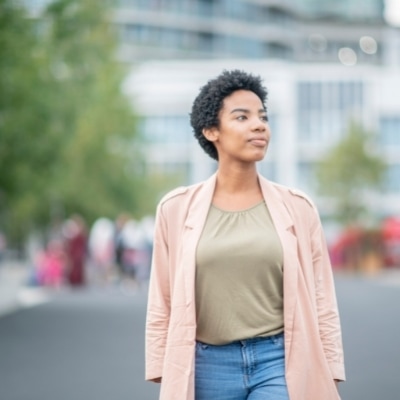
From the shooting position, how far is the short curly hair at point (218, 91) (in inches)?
207

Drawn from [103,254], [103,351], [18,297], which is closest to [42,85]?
[18,297]

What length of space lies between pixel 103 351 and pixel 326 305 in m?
10.7

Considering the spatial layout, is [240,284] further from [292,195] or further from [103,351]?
[103,351]

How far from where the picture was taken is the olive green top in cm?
500

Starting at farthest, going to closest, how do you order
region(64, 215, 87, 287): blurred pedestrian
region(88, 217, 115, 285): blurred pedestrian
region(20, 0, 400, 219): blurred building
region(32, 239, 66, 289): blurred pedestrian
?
region(20, 0, 400, 219): blurred building, region(88, 217, 115, 285): blurred pedestrian, region(64, 215, 87, 287): blurred pedestrian, region(32, 239, 66, 289): blurred pedestrian

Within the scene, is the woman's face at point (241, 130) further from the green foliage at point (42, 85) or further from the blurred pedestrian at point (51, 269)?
the blurred pedestrian at point (51, 269)

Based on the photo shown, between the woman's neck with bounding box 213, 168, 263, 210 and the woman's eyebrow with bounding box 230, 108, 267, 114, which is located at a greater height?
the woman's eyebrow with bounding box 230, 108, 267, 114

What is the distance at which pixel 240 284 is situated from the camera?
5004 millimetres

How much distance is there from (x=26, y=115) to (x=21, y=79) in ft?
2.20

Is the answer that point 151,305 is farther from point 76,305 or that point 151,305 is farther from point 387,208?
point 387,208

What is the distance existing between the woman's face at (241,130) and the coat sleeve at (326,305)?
29 cm

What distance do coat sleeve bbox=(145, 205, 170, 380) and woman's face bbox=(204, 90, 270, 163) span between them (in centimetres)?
31

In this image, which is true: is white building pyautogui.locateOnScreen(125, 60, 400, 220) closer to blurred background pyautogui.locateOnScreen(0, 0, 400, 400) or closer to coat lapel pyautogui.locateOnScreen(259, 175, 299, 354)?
blurred background pyautogui.locateOnScreen(0, 0, 400, 400)

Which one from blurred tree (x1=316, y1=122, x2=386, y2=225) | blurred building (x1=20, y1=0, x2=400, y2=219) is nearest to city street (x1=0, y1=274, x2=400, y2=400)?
Answer: blurred tree (x1=316, y1=122, x2=386, y2=225)
